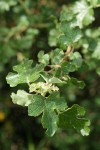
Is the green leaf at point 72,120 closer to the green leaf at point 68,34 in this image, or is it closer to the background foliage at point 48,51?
the background foliage at point 48,51

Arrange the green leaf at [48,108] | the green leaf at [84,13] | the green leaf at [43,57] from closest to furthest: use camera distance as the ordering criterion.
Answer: the green leaf at [48,108] < the green leaf at [43,57] < the green leaf at [84,13]

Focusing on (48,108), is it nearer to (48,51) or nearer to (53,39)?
(53,39)

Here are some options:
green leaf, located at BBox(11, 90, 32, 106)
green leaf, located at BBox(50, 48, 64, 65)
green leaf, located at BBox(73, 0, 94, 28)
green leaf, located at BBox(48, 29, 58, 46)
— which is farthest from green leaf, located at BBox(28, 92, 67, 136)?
green leaf, located at BBox(48, 29, 58, 46)

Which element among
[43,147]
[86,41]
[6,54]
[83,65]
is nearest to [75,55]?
[83,65]

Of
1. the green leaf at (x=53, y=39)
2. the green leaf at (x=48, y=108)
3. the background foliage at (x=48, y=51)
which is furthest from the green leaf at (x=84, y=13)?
the green leaf at (x=48, y=108)

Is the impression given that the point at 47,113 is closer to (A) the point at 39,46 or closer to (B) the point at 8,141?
(A) the point at 39,46
